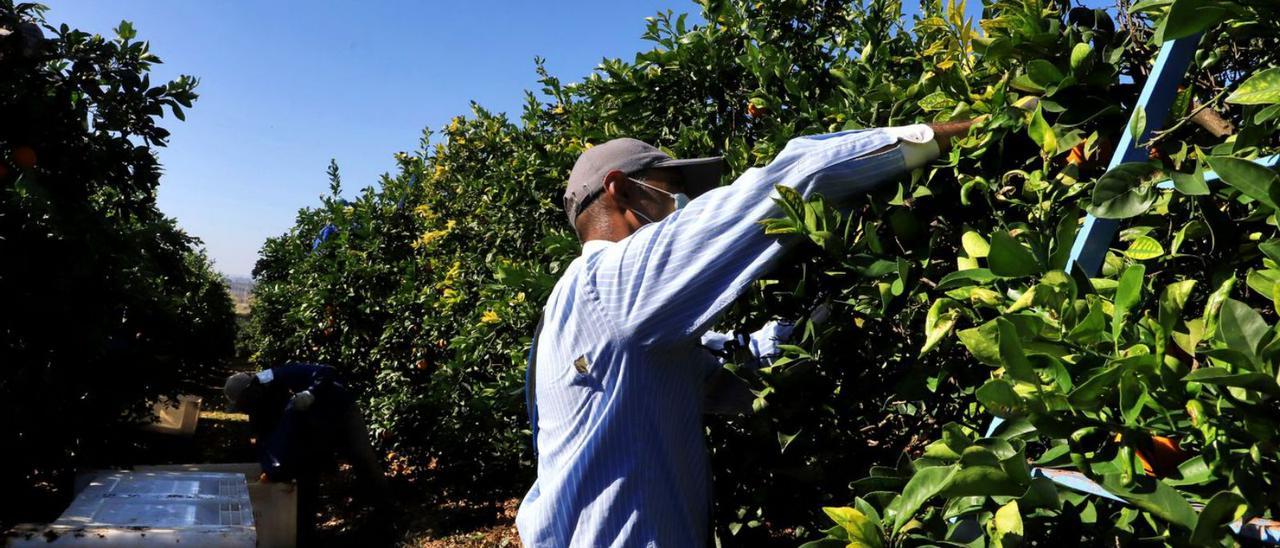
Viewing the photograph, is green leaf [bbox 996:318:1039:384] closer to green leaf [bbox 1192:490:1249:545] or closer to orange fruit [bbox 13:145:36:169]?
green leaf [bbox 1192:490:1249:545]

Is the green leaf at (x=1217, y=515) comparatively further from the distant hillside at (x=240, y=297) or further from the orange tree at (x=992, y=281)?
the distant hillside at (x=240, y=297)

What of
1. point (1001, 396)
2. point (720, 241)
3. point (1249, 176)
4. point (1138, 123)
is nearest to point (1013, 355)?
point (1001, 396)

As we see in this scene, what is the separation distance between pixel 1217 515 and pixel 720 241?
0.90m

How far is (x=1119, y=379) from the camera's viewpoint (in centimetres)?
84

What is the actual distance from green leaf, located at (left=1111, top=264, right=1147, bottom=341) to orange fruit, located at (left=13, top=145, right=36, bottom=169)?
16.6 ft

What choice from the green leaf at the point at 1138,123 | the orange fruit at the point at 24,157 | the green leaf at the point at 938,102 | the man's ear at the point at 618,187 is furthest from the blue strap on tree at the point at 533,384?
the orange fruit at the point at 24,157

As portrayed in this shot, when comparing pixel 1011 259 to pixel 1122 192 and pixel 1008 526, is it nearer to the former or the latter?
pixel 1122 192

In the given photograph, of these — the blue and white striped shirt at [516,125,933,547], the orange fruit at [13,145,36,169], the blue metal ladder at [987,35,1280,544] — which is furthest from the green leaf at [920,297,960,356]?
the orange fruit at [13,145,36,169]

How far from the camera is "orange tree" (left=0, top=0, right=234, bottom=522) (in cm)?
430

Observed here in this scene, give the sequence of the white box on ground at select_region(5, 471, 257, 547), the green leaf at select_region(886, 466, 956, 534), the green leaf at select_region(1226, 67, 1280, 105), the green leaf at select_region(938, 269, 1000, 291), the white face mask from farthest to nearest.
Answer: the white box on ground at select_region(5, 471, 257, 547)
the white face mask
the green leaf at select_region(938, 269, 1000, 291)
the green leaf at select_region(886, 466, 956, 534)
the green leaf at select_region(1226, 67, 1280, 105)

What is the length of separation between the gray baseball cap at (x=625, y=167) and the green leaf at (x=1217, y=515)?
4.80 ft

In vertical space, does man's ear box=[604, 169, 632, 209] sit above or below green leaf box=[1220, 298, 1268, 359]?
above

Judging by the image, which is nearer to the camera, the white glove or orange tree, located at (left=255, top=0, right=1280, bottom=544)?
orange tree, located at (left=255, top=0, right=1280, bottom=544)

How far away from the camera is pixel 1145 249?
1.04 meters
